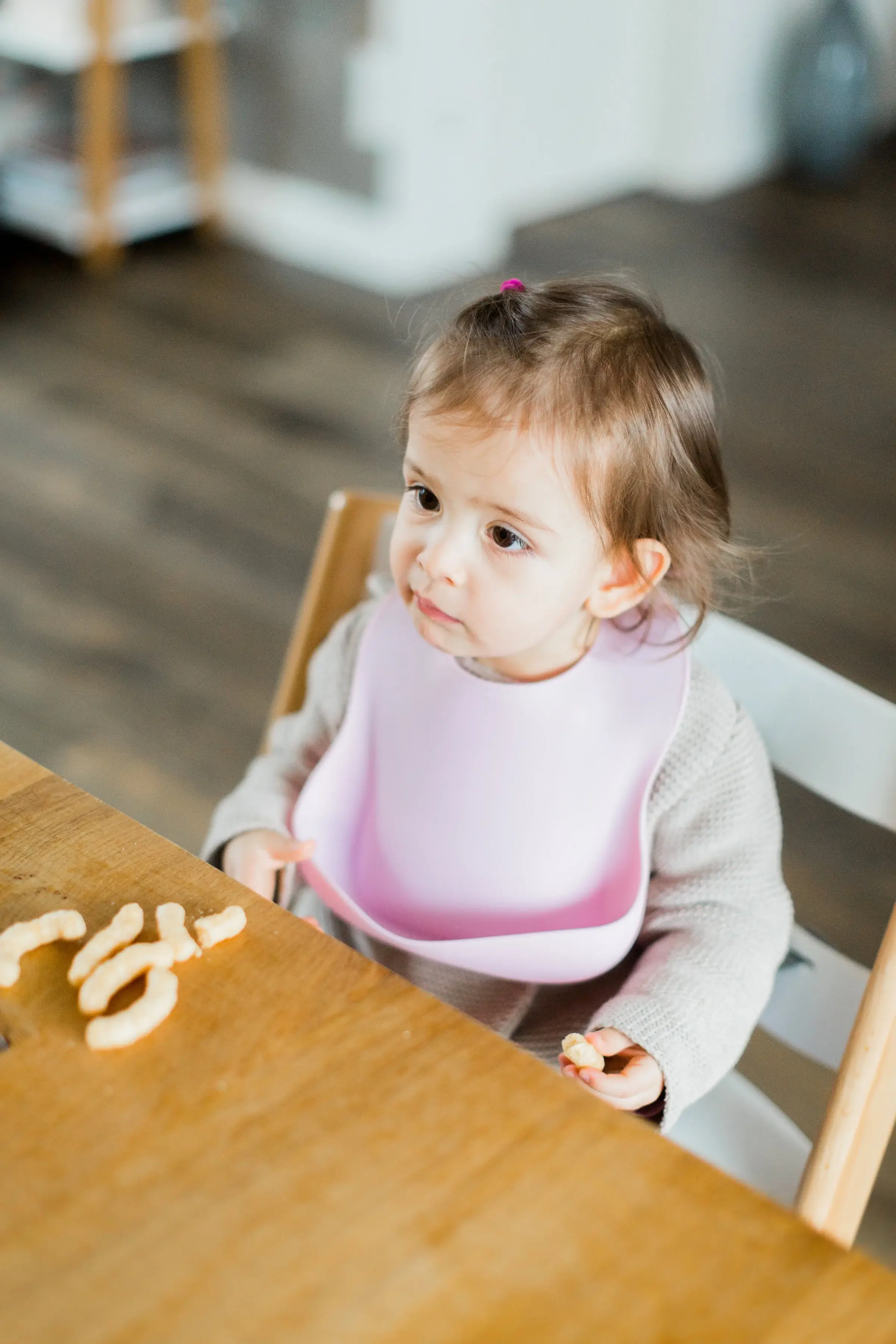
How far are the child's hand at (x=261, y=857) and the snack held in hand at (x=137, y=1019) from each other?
0.30 metres

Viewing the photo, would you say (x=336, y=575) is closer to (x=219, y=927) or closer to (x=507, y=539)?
(x=507, y=539)

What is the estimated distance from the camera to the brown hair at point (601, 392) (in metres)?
0.87

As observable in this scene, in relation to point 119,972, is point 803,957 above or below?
below

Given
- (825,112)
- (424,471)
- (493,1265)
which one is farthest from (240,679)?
(825,112)

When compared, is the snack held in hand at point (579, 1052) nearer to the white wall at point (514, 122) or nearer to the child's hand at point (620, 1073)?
the child's hand at point (620, 1073)

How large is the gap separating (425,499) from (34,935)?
1.28 ft

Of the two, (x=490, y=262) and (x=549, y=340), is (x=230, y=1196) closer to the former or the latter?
(x=549, y=340)

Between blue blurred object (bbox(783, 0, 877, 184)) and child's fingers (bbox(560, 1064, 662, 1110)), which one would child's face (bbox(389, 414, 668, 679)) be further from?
blue blurred object (bbox(783, 0, 877, 184))

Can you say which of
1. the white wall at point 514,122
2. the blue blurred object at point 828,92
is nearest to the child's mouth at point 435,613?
the white wall at point 514,122

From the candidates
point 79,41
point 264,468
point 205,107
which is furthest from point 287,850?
point 205,107

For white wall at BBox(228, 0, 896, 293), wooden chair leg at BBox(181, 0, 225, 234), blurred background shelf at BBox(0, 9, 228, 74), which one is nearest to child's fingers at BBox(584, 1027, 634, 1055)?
white wall at BBox(228, 0, 896, 293)

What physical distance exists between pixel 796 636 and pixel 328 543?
4.55 ft

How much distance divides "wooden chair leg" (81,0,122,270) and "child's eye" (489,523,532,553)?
2978 mm

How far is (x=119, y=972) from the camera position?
0.62m
